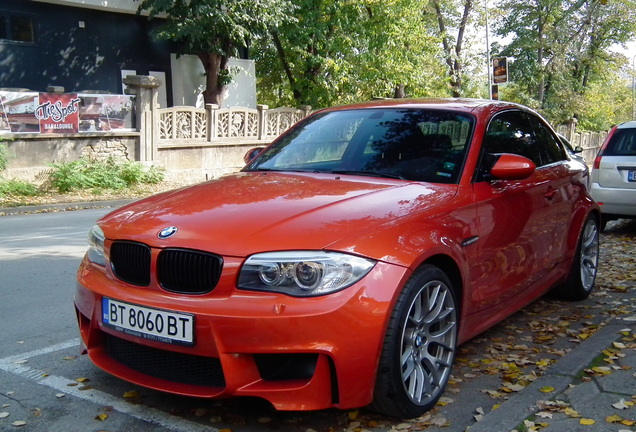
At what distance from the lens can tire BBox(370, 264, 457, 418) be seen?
127 inches

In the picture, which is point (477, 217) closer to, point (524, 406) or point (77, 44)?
point (524, 406)

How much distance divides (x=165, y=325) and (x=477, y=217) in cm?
191

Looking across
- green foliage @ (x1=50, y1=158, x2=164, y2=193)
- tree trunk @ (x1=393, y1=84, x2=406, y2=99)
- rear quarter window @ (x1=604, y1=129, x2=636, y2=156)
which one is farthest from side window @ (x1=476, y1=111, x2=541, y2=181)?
tree trunk @ (x1=393, y1=84, x2=406, y2=99)

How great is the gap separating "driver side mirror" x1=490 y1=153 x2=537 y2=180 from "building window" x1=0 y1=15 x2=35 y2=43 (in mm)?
18868

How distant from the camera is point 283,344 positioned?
9.79 ft

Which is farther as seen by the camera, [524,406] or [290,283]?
[524,406]

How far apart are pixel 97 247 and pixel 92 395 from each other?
2.61ft

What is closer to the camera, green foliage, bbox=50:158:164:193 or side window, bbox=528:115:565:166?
side window, bbox=528:115:565:166

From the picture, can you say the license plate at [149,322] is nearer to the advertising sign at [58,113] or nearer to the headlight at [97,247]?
the headlight at [97,247]

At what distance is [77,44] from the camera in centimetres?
2133

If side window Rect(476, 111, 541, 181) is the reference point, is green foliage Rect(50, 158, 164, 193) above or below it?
below

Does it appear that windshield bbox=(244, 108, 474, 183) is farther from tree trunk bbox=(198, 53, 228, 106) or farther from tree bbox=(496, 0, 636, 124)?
tree bbox=(496, 0, 636, 124)

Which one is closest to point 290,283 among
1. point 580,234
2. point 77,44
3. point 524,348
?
point 524,348

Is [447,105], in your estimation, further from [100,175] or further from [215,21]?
[215,21]
